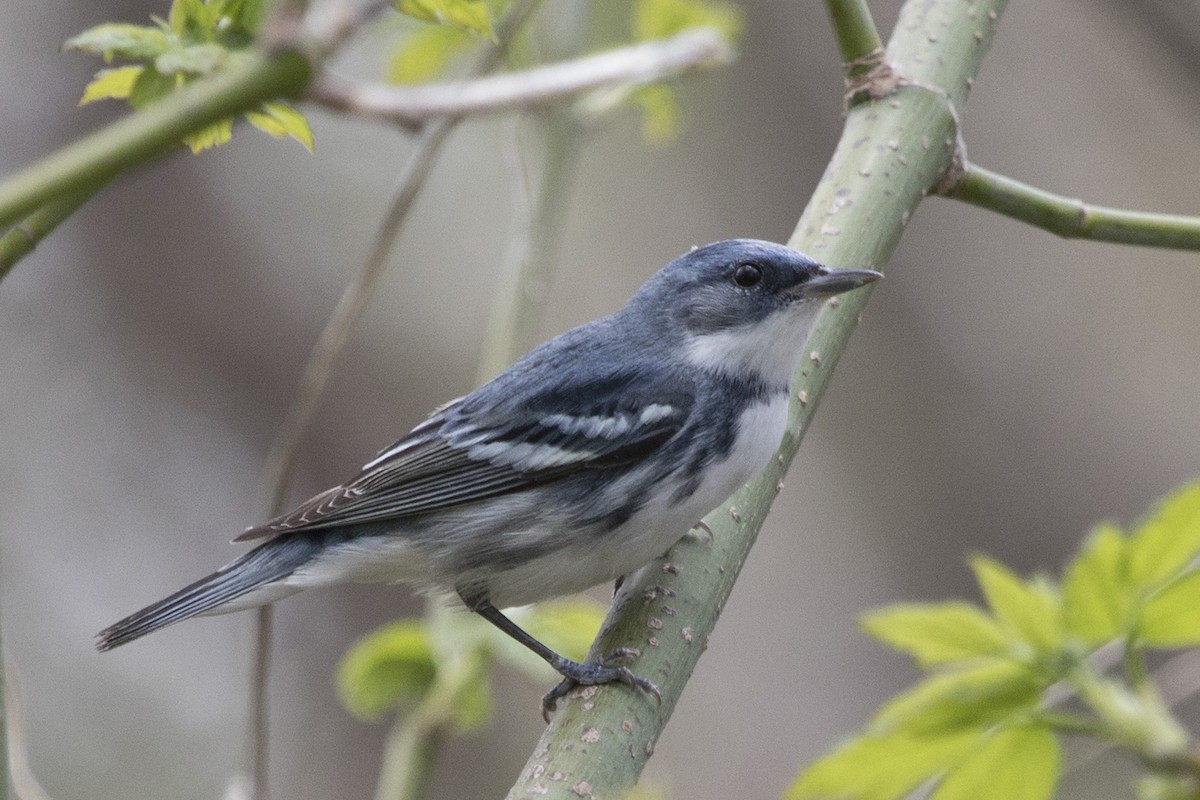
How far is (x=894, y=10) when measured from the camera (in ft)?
17.1

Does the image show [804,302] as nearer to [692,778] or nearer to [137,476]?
[692,778]

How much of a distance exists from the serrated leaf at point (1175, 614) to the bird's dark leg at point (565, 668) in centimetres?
102

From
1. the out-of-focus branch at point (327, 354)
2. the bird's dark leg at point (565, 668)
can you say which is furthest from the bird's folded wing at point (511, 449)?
the out-of-focus branch at point (327, 354)

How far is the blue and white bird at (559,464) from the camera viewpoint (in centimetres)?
251

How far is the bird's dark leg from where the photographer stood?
1875mm

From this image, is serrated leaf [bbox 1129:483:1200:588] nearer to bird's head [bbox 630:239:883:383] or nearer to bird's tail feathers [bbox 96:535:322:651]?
bird's head [bbox 630:239:883:383]

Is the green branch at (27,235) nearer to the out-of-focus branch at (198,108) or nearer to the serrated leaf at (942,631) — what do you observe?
the out-of-focus branch at (198,108)

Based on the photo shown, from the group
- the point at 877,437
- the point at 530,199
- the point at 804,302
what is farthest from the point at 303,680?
the point at 804,302

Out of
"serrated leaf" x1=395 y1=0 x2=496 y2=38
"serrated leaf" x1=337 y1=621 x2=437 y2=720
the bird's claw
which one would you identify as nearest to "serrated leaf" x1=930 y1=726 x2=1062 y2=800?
the bird's claw

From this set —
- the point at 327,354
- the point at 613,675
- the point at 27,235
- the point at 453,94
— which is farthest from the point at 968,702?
the point at 327,354

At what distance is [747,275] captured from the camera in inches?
111

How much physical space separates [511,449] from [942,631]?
183 centimetres

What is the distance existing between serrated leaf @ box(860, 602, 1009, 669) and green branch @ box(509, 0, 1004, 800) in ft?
2.89

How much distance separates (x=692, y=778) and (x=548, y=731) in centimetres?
353
